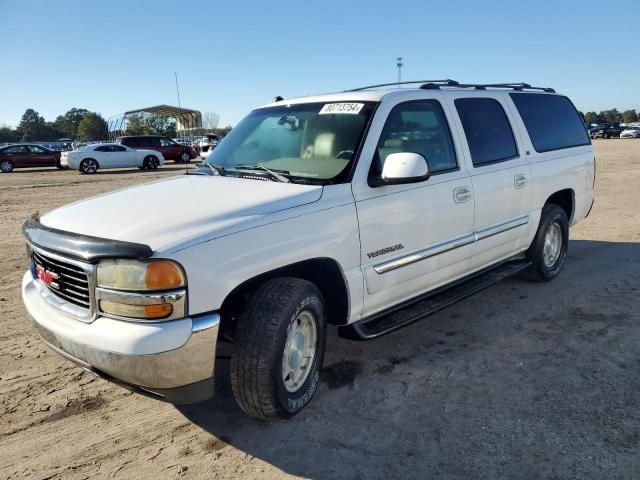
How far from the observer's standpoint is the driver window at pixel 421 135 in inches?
145

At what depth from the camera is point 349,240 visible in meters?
3.26

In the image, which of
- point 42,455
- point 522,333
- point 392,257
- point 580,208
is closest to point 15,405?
point 42,455

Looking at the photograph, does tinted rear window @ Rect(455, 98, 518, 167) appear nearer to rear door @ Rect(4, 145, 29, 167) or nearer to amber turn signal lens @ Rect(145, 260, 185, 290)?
amber turn signal lens @ Rect(145, 260, 185, 290)

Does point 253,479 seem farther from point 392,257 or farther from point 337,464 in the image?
point 392,257

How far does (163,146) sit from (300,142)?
25908mm

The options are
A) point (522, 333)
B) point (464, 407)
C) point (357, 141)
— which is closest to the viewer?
point (464, 407)

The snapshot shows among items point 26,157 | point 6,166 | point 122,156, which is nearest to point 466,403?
point 122,156

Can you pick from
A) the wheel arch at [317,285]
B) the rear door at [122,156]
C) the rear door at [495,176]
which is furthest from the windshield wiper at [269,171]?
the rear door at [122,156]

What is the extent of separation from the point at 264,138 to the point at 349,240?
1.29m

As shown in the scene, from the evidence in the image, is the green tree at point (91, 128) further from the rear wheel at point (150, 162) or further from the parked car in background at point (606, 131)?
the parked car in background at point (606, 131)

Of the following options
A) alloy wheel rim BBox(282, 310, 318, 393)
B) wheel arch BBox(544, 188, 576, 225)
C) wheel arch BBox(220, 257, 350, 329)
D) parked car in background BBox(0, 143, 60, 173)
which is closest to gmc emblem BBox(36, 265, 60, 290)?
wheel arch BBox(220, 257, 350, 329)

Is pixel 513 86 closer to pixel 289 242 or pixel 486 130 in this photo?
pixel 486 130

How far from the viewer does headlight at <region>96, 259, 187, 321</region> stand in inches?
97.8

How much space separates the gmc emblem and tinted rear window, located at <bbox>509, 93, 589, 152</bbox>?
4.34 m
